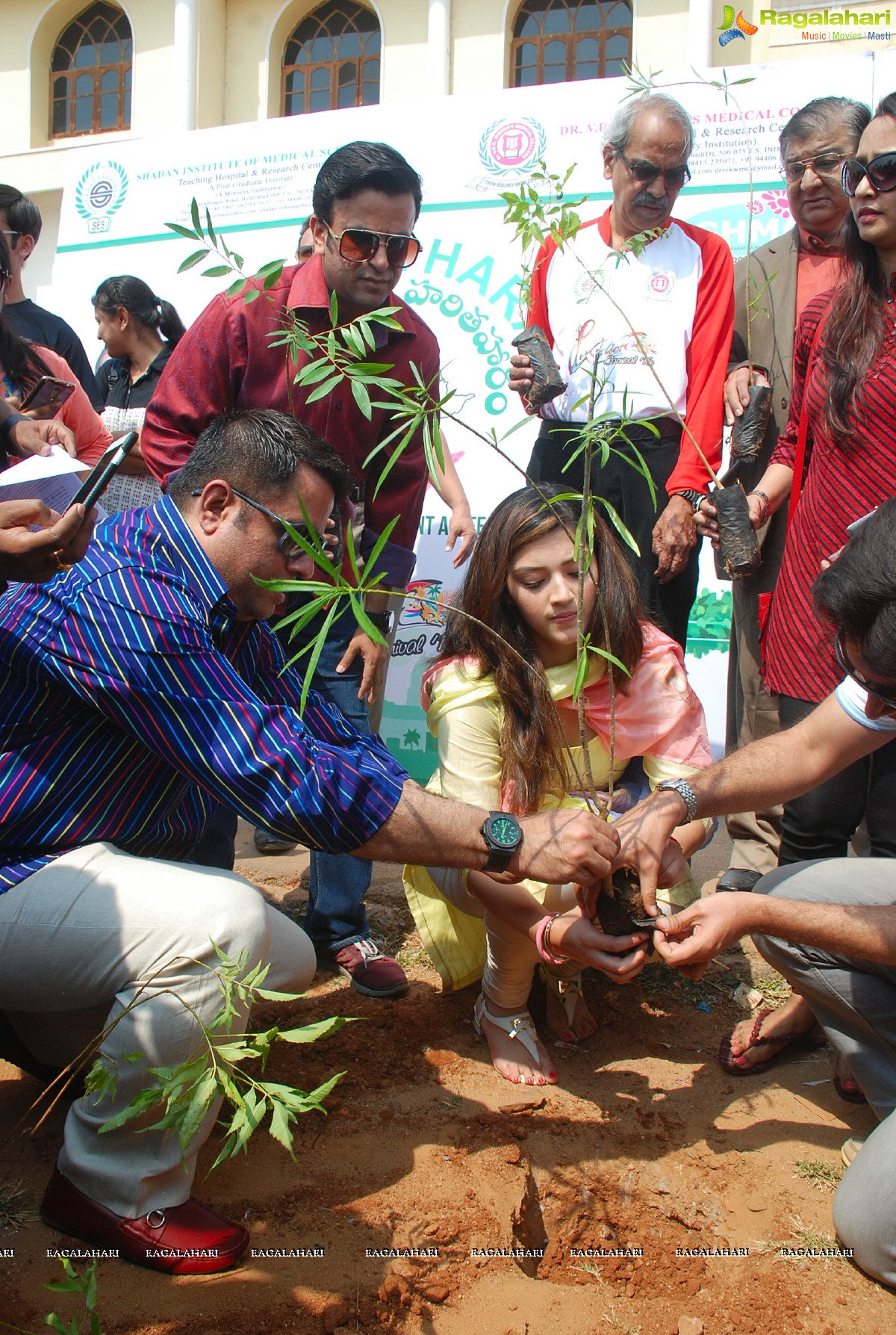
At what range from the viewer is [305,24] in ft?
38.8

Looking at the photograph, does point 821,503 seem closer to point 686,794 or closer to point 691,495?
point 691,495

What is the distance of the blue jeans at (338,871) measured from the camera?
2.97m

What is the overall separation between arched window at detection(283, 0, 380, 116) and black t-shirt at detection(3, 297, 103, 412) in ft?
28.0

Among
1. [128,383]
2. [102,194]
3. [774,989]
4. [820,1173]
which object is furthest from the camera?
Result: [102,194]

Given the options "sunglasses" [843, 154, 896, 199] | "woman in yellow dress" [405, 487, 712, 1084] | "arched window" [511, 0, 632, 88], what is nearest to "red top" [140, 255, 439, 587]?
"woman in yellow dress" [405, 487, 712, 1084]

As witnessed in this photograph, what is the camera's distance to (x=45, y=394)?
3.29 meters

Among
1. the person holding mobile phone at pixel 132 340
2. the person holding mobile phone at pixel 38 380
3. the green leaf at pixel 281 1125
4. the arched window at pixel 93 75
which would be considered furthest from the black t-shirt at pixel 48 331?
the arched window at pixel 93 75

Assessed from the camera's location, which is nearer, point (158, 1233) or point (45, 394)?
point (158, 1233)

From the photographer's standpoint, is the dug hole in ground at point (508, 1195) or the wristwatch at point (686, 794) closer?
the dug hole in ground at point (508, 1195)

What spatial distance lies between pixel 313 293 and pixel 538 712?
1.31 metres

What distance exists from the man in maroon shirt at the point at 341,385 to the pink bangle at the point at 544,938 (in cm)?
70

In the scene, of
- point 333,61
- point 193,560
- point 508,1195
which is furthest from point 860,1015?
point 333,61

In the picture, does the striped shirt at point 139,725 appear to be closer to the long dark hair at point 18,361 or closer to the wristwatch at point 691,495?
the wristwatch at point 691,495

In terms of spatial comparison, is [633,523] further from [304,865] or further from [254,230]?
[254,230]
